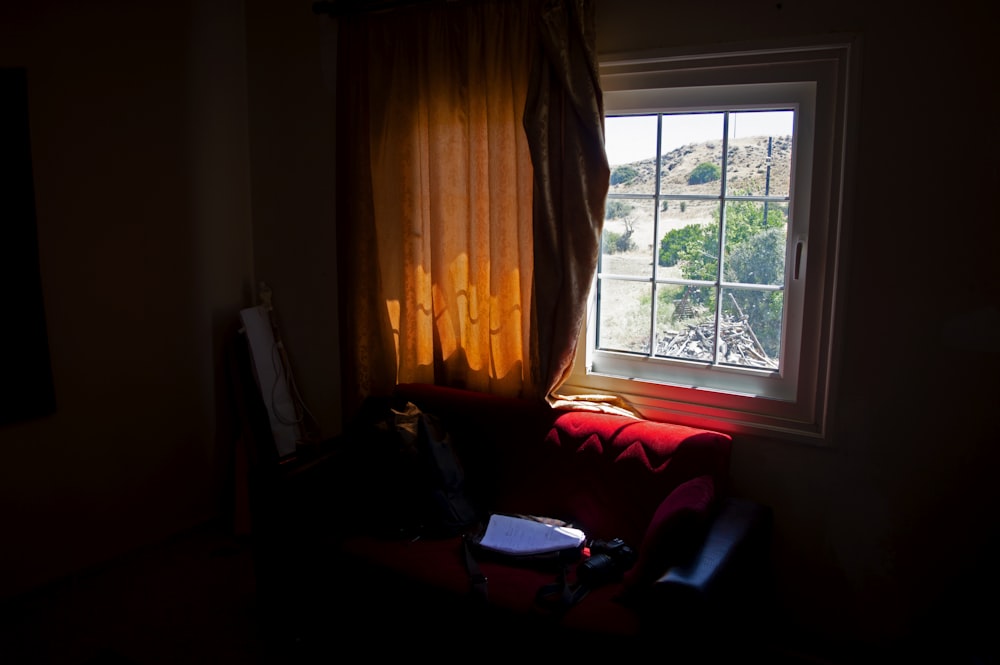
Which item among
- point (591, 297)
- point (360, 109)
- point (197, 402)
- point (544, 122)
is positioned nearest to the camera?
point (544, 122)

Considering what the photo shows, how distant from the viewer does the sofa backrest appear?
7.45ft

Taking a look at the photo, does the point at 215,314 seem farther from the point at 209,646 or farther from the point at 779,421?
the point at 779,421

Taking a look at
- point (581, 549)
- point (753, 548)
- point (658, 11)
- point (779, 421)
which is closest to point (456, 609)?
point (581, 549)

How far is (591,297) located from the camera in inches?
106

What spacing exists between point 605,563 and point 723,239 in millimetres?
1151

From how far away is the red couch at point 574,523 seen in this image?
1.88 metres

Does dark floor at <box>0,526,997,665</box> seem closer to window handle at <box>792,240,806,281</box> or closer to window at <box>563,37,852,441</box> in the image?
window at <box>563,37,852,441</box>

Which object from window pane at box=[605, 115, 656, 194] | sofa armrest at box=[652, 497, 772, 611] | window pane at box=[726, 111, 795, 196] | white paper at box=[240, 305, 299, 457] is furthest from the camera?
white paper at box=[240, 305, 299, 457]

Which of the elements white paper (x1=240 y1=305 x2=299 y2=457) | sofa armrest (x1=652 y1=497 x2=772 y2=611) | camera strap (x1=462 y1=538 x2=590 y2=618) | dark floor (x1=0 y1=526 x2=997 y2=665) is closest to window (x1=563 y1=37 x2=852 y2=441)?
sofa armrest (x1=652 y1=497 x2=772 y2=611)

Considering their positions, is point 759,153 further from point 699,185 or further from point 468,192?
point 468,192

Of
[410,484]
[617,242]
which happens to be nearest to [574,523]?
[410,484]

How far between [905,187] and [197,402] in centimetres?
289

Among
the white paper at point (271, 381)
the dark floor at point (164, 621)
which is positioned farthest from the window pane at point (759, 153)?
the white paper at point (271, 381)

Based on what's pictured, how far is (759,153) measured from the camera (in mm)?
2387
